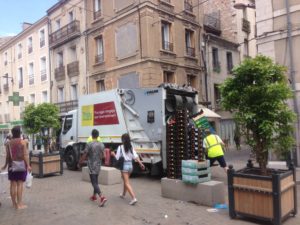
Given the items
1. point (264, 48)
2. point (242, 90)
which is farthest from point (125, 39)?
point (242, 90)

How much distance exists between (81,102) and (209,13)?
16.8 metres

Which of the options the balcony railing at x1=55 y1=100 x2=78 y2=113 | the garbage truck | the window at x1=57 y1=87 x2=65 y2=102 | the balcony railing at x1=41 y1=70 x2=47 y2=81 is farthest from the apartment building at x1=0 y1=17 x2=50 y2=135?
the garbage truck

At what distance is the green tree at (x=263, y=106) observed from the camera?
6.54m

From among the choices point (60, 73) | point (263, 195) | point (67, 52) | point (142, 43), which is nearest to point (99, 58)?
point (67, 52)

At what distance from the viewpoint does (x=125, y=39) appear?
70.6ft

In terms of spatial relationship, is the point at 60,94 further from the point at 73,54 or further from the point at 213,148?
the point at 213,148

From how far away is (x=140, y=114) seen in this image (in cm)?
1210

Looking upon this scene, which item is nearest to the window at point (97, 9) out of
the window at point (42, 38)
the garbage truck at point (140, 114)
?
the window at point (42, 38)

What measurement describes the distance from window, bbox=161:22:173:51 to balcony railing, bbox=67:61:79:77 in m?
7.37

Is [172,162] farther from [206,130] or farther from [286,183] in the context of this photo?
[286,183]

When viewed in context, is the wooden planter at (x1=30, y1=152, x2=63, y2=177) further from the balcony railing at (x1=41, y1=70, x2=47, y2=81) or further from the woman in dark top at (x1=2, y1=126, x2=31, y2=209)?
the balcony railing at (x1=41, y1=70, x2=47, y2=81)

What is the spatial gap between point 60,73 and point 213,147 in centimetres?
2002

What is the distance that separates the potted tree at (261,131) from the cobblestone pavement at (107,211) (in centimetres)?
38

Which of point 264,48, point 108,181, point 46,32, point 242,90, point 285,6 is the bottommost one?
point 108,181
